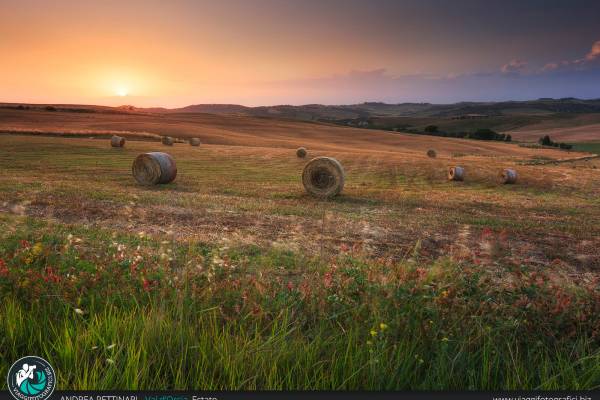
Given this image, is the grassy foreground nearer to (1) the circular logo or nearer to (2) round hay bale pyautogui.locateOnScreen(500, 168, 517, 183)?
(1) the circular logo

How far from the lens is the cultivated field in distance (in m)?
2.96

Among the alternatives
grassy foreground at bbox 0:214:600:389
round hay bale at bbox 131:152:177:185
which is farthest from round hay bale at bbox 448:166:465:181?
grassy foreground at bbox 0:214:600:389

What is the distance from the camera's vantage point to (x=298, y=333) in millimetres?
3650

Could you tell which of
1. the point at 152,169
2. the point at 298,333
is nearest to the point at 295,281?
the point at 298,333

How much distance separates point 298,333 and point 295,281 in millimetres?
3515

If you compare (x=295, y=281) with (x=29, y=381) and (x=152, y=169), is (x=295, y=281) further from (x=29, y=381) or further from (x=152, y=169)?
(x=152, y=169)

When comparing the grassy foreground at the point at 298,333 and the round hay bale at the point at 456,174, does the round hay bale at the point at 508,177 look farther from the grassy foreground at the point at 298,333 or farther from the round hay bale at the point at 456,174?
the grassy foreground at the point at 298,333

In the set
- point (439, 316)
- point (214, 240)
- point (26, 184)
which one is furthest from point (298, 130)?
point (439, 316)

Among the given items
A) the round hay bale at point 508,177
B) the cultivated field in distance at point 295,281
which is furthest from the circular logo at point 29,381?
the round hay bale at point 508,177

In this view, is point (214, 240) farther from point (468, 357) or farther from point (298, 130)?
point (298, 130)

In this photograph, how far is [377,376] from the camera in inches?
113

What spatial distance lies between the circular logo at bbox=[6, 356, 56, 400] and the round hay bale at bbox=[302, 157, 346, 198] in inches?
694

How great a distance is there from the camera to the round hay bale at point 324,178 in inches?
786

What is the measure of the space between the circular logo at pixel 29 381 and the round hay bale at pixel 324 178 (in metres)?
17.6
